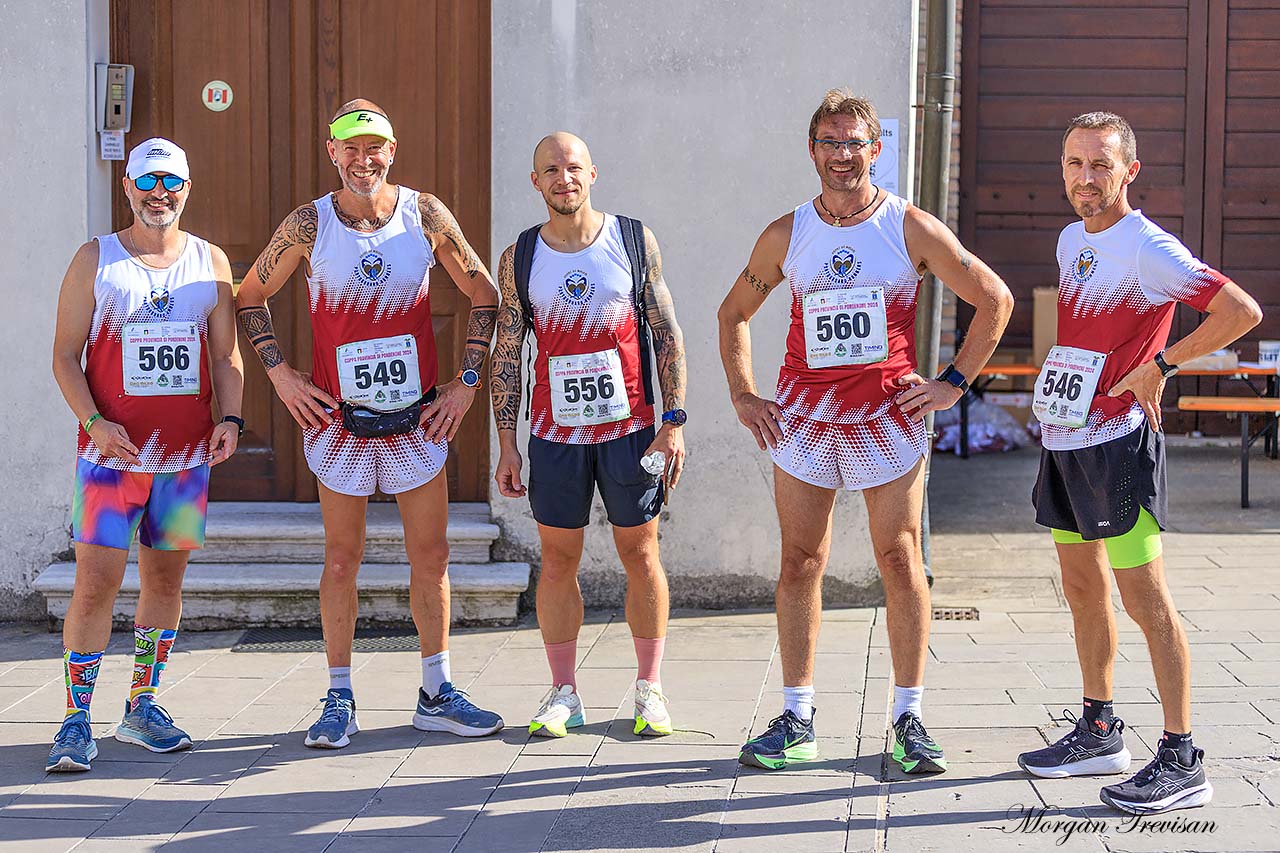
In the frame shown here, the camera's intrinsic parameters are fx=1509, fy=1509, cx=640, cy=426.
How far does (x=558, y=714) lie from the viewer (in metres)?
4.90

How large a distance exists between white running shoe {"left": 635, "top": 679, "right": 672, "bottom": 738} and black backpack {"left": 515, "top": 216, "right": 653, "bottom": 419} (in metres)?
0.93

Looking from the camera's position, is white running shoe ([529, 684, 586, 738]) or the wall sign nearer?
white running shoe ([529, 684, 586, 738])

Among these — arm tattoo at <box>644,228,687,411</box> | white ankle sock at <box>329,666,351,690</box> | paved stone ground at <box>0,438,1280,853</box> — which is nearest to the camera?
paved stone ground at <box>0,438,1280,853</box>

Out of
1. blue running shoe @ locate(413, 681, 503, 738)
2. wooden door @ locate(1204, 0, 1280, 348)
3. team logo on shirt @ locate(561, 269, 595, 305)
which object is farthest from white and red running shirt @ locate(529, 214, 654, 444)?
wooden door @ locate(1204, 0, 1280, 348)

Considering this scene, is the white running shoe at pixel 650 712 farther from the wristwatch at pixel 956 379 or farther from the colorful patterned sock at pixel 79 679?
the colorful patterned sock at pixel 79 679

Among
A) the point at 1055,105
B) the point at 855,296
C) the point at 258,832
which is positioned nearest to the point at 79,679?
the point at 258,832

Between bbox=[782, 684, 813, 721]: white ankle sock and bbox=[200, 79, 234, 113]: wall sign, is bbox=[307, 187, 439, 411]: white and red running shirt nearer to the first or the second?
bbox=[782, 684, 813, 721]: white ankle sock

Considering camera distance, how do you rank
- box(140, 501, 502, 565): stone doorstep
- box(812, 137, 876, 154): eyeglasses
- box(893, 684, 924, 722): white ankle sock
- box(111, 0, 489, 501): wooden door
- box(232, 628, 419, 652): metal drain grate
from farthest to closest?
1. box(111, 0, 489, 501): wooden door
2. box(140, 501, 502, 565): stone doorstep
3. box(232, 628, 419, 652): metal drain grate
4. box(893, 684, 924, 722): white ankle sock
5. box(812, 137, 876, 154): eyeglasses

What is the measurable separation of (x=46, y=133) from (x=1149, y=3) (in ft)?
27.6

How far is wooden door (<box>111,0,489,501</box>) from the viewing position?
6.77 metres

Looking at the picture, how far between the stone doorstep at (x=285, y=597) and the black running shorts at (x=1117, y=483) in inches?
110

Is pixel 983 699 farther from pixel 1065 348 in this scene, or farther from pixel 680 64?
pixel 680 64

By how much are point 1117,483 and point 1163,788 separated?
83 centimetres

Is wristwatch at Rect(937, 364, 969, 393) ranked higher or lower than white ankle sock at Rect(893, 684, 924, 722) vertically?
higher
